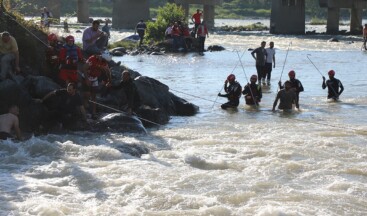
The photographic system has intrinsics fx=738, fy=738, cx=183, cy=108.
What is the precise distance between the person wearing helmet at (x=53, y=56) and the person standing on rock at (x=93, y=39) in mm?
975

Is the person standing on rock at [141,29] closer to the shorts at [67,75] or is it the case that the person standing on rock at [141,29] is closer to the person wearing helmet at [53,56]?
the person wearing helmet at [53,56]

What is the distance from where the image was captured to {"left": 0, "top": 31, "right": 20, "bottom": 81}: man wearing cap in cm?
1642

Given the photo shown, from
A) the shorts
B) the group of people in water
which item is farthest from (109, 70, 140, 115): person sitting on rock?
the group of people in water

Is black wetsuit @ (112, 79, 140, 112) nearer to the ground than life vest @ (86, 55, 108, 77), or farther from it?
nearer to the ground

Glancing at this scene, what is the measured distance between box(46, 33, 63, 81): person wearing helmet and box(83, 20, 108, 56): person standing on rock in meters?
0.98

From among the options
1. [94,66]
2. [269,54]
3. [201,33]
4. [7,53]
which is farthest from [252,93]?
[201,33]

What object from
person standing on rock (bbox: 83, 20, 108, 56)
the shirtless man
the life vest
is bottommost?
the shirtless man

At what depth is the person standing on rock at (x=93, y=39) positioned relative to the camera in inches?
755

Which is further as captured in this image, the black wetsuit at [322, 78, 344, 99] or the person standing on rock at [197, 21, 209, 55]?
the person standing on rock at [197, 21, 209, 55]

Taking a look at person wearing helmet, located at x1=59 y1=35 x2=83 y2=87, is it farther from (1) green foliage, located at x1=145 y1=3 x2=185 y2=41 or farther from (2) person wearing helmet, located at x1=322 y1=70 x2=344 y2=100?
(1) green foliage, located at x1=145 y1=3 x2=185 y2=41

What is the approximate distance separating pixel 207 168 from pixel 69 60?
210 inches

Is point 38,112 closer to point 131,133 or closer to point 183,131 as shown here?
point 131,133

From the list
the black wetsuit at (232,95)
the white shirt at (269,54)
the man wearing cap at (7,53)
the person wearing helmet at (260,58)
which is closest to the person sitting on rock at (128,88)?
the man wearing cap at (7,53)

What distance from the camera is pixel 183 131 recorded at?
17.0 meters
